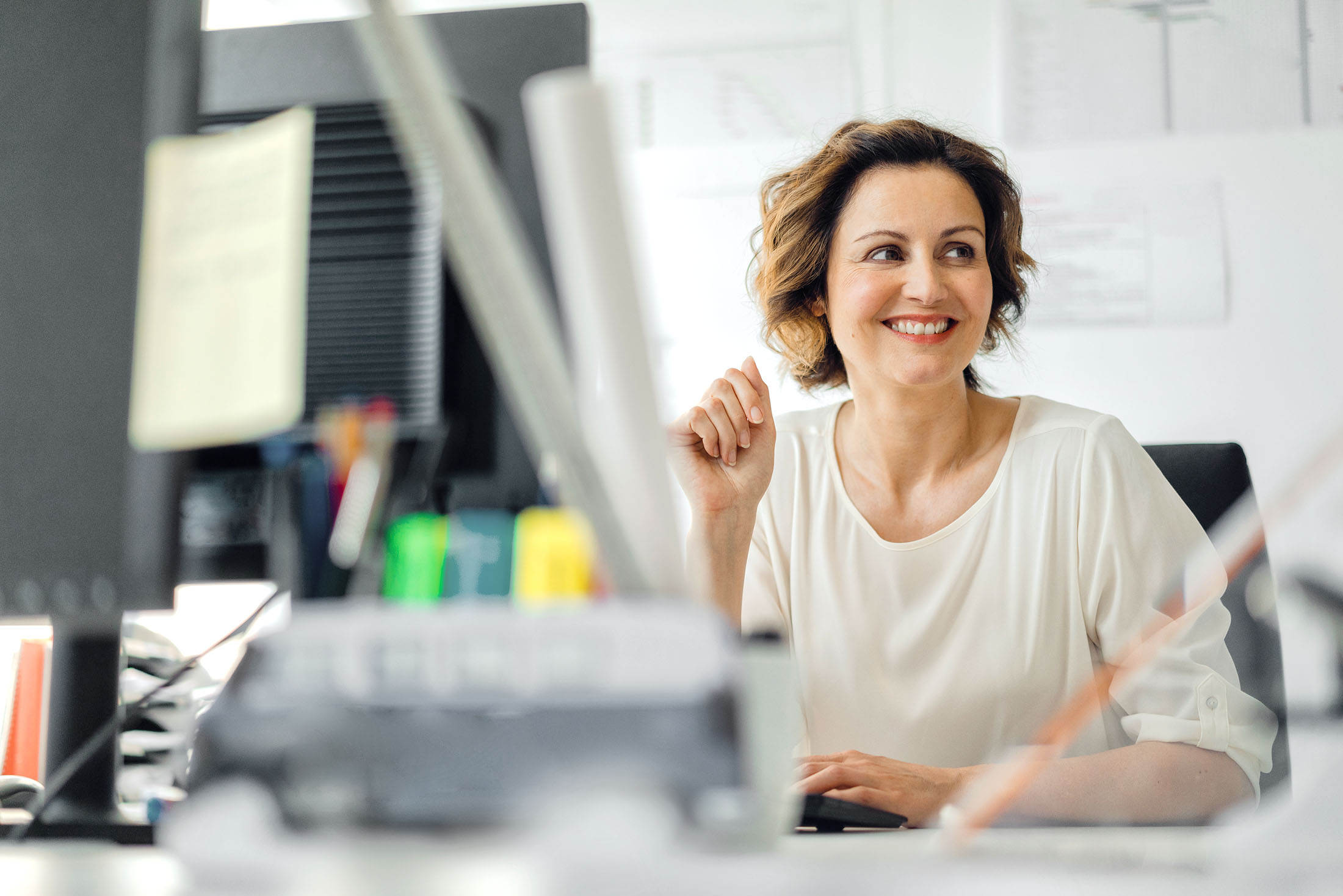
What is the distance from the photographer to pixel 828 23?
1772mm

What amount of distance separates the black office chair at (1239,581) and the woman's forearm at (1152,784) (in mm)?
35

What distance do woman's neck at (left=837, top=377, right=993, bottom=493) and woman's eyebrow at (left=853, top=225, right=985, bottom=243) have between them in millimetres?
173

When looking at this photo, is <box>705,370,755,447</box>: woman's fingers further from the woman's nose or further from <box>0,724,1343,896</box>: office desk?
<box>0,724,1343,896</box>: office desk

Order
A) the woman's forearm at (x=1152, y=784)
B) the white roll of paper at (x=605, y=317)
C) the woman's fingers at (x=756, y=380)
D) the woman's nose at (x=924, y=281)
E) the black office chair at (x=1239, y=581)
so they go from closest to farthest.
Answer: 1. the white roll of paper at (x=605, y=317)
2. the black office chair at (x=1239, y=581)
3. the woman's forearm at (x=1152, y=784)
4. the woman's fingers at (x=756, y=380)
5. the woman's nose at (x=924, y=281)

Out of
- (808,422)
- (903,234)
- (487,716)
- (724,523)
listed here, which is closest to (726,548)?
(724,523)

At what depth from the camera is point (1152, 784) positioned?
84 centimetres

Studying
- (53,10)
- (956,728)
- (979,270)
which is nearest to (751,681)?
(53,10)

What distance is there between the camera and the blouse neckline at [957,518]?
3.60 ft

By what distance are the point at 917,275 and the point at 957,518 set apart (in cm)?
28

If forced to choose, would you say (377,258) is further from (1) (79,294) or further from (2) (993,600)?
(2) (993,600)

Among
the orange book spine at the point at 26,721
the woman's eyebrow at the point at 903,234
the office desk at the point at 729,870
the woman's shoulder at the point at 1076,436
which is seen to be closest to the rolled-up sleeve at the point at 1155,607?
the woman's shoulder at the point at 1076,436

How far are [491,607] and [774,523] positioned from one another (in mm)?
904

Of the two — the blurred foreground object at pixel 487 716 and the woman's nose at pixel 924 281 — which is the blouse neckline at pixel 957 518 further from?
the blurred foreground object at pixel 487 716

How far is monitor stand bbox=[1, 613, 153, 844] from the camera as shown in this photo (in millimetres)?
538
